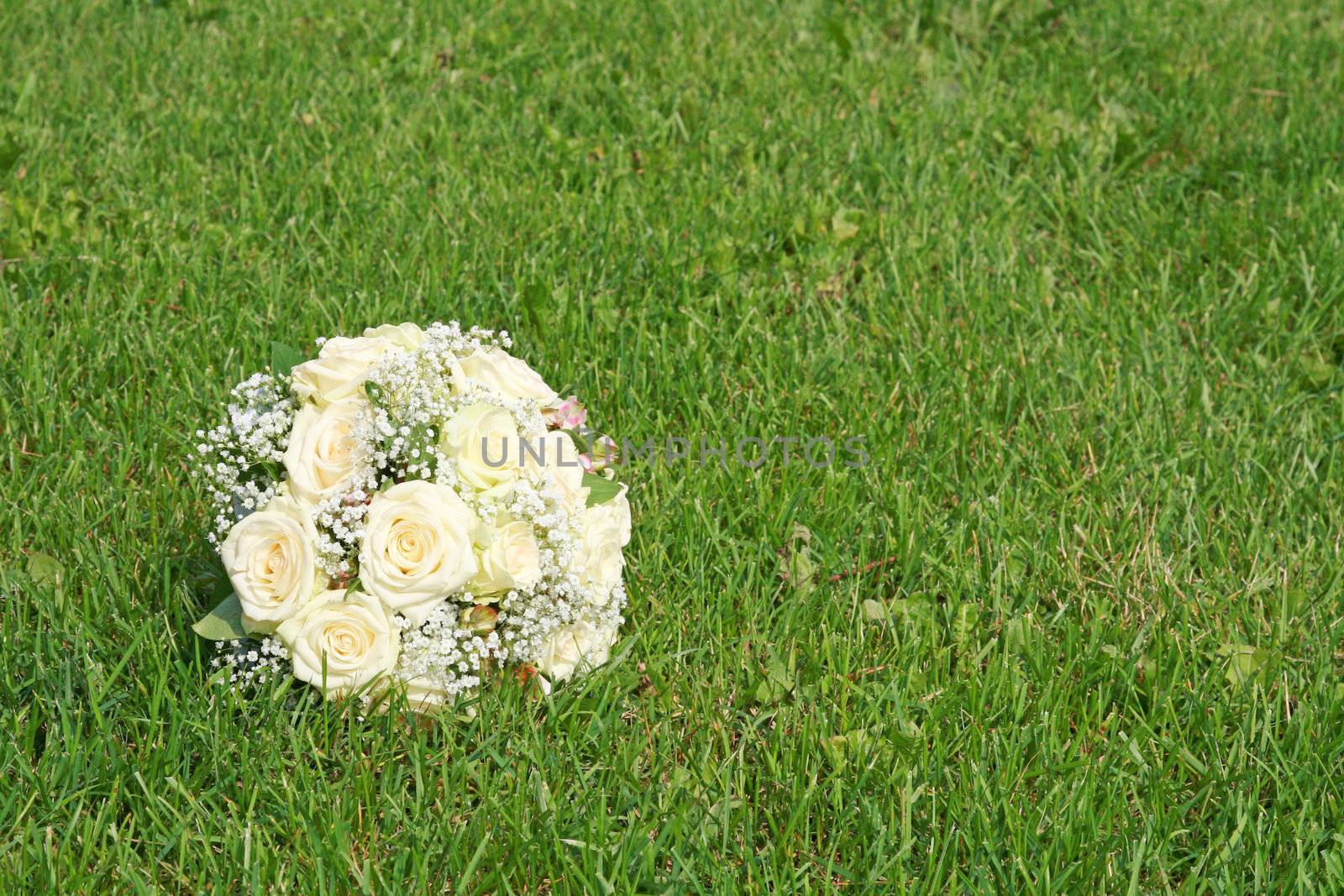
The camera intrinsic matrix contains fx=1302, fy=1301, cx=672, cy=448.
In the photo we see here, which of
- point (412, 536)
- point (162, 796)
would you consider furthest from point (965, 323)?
point (162, 796)

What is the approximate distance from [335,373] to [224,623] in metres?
0.47

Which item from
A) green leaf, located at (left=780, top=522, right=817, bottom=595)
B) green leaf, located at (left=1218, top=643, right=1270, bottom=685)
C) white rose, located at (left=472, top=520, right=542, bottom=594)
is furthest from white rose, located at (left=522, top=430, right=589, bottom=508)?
green leaf, located at (left=1218, top=643, right=1270, bottom=685)

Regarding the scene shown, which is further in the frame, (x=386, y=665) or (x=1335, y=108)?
(x=1335, y=108)

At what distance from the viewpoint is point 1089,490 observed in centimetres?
299

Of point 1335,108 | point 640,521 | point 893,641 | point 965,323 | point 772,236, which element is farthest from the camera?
point 1335,108

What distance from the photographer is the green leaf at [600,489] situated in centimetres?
242

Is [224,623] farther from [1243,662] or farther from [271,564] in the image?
[1243,662]

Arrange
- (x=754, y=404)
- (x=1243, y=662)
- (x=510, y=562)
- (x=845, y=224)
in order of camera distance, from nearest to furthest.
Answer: (x=510, y=562), (x=1243, y=662), (x=754, y=404), (x=845, y=224)

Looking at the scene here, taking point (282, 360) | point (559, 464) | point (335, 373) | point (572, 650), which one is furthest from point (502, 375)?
point (572, 650)

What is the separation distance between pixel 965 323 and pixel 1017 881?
5.94ft

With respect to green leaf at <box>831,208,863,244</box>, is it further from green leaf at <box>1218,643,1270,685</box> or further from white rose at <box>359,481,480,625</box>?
white rose at <box>359,481,480,625</box>

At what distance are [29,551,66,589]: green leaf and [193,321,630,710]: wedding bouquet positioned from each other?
40 cm

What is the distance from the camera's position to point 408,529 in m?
2.12

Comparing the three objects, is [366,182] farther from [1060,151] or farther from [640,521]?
[1060,151]
